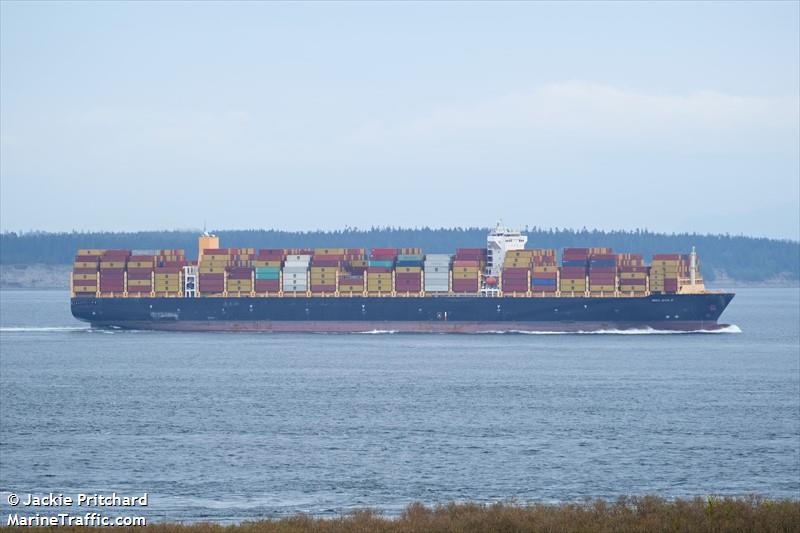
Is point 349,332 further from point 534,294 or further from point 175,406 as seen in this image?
point 175,406

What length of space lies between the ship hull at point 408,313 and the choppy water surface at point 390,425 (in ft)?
29.7

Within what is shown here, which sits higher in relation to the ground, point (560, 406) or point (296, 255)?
point (296, 255)

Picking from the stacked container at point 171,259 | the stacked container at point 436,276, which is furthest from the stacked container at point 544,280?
the stacked container at point 171,259

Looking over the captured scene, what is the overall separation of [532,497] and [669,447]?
7431mm

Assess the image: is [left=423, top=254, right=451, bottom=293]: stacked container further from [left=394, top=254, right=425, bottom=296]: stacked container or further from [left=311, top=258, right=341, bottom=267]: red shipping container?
[left=311, top=258, right=341, bottom=267]: red shipping container

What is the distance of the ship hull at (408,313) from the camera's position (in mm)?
69562

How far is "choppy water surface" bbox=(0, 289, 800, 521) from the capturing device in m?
25.1

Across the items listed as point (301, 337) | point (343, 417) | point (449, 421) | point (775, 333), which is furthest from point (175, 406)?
point (775, 333)

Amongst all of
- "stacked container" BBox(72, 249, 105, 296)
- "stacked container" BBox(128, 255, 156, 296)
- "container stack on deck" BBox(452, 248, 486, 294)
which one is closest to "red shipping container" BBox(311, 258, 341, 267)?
"container stack on deck" BBox(452, 248, 486, 294)

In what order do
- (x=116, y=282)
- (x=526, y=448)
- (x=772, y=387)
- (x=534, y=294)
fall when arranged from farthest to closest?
(x=116, y=282) < (x=534, y=294) < (x=772, y=387) < (x=526, y=448)

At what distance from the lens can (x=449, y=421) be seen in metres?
34.3

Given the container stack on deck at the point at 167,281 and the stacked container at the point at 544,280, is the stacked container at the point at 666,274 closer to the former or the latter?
the stacked container at the point at 544,280

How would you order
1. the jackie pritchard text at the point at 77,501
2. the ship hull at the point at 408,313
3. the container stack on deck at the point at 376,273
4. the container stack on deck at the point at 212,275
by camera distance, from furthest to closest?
the container stack on deck at the point at 212,275 → the container stack on deck at the point at 376,273 → the ship hull at the point at 408,313 → the jackie pritchard text at the point at 77,501

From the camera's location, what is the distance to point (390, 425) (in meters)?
33.4
